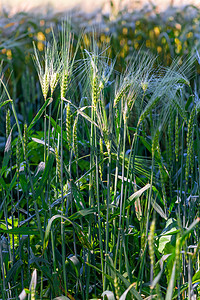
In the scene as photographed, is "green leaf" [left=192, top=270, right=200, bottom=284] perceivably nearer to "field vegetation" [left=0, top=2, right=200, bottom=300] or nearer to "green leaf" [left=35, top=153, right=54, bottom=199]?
"field vegetation" [left=0, top=2, right=200, bottom=300]

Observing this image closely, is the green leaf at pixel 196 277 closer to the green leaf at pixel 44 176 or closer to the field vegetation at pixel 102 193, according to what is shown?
the field vegetation at pixel 102 193

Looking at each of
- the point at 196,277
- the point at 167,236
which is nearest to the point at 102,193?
the point at 167,236

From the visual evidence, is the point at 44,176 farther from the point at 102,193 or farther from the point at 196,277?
the point at 196,277

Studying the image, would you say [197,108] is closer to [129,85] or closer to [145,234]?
[129,85]

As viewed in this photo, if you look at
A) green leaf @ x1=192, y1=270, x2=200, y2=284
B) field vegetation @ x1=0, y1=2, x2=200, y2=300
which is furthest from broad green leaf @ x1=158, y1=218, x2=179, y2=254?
green leaf @ x1=192, y1=270, x2=200, y2=284

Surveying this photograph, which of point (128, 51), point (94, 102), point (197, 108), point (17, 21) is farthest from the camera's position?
point (17, 21)

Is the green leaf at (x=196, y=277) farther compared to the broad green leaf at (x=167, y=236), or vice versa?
the broad green leaf at (x=167, y=236)

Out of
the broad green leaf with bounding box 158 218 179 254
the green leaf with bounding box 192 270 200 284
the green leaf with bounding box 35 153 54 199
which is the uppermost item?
the green leaf with bounding box 35 153 54 199

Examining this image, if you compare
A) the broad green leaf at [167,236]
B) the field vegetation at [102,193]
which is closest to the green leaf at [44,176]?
the field vegetation at [102,193]

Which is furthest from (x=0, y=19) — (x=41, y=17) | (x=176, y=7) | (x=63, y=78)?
(x=63, y=78)

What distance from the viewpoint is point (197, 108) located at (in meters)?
0.86

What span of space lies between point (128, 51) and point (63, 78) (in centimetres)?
174

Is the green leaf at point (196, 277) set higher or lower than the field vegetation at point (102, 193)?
lower

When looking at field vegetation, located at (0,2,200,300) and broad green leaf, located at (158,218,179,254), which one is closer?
field vegetation, located at (0,2,200,300)
